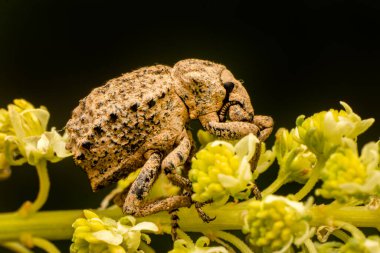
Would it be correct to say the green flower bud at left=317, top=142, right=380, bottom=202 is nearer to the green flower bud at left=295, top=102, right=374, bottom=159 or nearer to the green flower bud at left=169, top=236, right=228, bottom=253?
the green flower bud at left=295, top=102, right=374, bottom=159

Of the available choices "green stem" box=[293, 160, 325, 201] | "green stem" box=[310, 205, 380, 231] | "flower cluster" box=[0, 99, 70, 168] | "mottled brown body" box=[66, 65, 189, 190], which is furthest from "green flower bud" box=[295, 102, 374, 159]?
"flower cluster" box=[0, 99, 70, 168]

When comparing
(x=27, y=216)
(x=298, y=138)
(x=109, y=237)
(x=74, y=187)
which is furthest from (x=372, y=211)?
(x=74, y=187)

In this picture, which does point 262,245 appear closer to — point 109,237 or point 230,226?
point 230,226

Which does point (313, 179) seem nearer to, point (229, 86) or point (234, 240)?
point (234, 240)

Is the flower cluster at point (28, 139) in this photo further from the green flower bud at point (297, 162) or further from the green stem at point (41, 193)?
the green flower bud at point (297, 162)

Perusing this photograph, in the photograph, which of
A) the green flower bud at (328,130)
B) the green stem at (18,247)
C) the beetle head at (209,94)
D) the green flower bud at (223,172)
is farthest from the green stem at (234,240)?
the green stem at (18,247)
